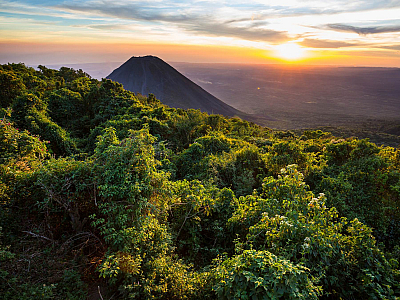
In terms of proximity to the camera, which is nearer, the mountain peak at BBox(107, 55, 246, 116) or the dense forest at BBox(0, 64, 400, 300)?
the dense forest at BBox(0, 64, 400, 300)

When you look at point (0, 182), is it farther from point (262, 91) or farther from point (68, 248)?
point (262, 91)

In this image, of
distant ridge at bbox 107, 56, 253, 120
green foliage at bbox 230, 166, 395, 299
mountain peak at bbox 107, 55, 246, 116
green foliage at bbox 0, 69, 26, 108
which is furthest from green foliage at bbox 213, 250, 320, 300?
mountain peak at bbox 107, 55, 246, 116

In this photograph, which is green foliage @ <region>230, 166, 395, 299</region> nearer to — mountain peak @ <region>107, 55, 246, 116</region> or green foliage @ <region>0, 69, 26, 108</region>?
green foliage @ <region>0, 69, 26, 108</region>

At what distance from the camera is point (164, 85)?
10231 centimetres

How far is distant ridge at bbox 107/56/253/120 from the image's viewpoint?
312ft

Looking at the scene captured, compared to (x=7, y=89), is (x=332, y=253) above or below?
below

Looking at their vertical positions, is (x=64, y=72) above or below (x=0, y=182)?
above

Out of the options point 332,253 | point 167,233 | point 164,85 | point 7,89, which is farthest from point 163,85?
point 332,253

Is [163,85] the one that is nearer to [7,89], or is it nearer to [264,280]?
[7,89]

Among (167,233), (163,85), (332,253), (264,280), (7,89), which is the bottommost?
(167,233)

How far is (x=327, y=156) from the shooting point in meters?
10.4

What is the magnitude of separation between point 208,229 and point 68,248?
3.86 meters

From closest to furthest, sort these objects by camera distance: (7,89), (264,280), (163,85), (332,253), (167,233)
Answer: (264,280) → (332,253) → (167,233) → (7,89) → (163,85)

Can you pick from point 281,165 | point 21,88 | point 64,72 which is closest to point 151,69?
point 64,72
